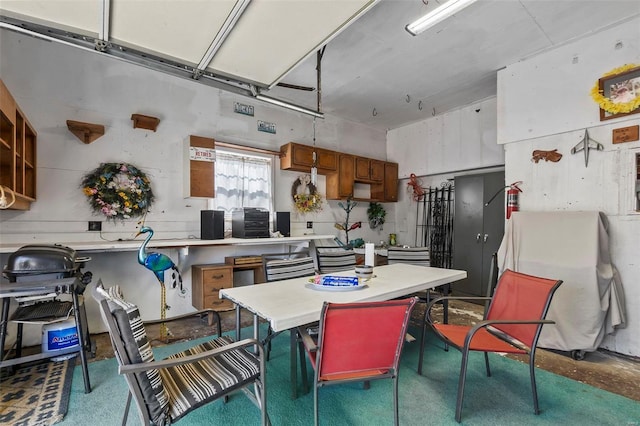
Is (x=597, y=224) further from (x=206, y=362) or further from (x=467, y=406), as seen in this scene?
(x=206, y=362)

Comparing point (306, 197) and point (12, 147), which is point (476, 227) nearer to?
point (306, 197)

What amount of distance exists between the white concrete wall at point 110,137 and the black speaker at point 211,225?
35 cm

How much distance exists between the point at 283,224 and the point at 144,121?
2278mm

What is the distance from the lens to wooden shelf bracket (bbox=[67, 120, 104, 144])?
10.4 ft

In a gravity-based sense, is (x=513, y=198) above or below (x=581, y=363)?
above

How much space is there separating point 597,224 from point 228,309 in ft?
13.9

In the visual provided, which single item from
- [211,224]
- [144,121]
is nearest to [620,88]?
[211,224]

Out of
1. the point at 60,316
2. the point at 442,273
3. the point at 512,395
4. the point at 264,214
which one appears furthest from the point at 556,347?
the point at 60,316

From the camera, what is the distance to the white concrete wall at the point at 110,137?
313cm

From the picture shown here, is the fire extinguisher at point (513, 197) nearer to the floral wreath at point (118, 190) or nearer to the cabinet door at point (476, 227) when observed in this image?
the cabinet door at point (476, 227)

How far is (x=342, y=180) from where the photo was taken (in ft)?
17.6

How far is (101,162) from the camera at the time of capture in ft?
11.3

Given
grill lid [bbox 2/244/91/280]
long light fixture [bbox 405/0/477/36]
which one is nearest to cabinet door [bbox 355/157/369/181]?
long light fixture [bbox 405/0/477/36]

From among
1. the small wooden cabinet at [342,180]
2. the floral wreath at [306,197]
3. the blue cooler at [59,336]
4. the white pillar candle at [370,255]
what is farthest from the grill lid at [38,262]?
the small wooden cabinet at [342,180]
